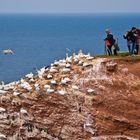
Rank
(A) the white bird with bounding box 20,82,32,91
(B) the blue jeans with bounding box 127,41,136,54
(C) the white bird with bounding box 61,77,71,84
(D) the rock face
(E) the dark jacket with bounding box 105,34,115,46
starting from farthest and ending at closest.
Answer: (B) the blue jeans with bounding box 127,41,136,54
(E) the dark jacket with bounding box 105,34,115,46
(A) the white bird with bounding box 20,82,32,91
(C) the white bird with bounding box 61,77,71,84
(D) the rock face

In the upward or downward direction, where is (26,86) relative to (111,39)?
downward

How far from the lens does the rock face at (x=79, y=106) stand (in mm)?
37219

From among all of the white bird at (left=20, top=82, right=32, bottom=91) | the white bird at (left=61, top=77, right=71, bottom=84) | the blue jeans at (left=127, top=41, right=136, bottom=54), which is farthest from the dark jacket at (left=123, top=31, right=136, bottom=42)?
the white bird at (left=20, top=82, right=32, bottom=91)

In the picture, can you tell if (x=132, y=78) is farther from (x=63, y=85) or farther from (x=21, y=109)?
(x=21, y=109)

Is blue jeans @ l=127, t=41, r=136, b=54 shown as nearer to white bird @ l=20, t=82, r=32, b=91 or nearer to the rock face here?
the rock face

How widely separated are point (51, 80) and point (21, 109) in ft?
Result: 9.25

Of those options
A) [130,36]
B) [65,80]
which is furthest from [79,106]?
[130,36]

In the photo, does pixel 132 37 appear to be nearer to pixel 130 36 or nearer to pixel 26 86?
pixel 130 36

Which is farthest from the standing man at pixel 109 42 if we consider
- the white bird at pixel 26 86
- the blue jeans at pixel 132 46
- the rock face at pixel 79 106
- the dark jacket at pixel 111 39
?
the white bird at pixel 26 86

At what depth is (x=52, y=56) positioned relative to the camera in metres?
125

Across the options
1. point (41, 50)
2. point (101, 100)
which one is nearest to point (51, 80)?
point (101, 100)

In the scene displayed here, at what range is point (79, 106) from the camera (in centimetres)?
3781

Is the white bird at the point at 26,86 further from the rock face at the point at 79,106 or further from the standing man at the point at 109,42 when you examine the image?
the standing man at the point at 109,42

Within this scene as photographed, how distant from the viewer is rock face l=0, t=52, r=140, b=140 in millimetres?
37219
